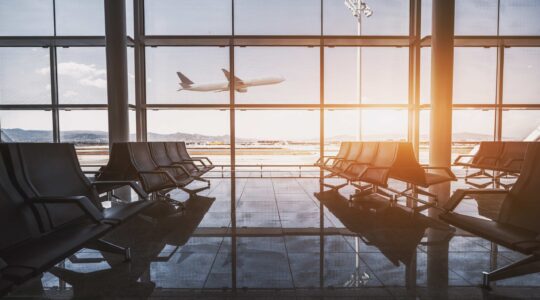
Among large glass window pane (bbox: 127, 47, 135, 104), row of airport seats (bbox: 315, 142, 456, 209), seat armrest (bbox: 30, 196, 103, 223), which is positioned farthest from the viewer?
large glass window pane (bbox: 127, 47, 135, 104)

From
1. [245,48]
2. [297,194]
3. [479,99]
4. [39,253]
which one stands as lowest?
[297,194]

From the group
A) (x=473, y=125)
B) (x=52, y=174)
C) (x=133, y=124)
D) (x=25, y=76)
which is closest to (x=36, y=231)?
(x=52, y=174)

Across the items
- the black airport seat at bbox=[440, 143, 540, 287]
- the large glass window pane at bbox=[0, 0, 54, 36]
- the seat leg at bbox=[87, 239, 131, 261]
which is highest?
the large glass window pane at bbox=[0, 0, 54, 36]

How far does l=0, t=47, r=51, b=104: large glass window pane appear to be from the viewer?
6008 mm

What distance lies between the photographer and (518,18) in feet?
20.2

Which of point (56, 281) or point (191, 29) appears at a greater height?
point (191, 29)

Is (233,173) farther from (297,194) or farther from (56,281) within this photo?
(56,281)

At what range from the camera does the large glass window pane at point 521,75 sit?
624 centimetres

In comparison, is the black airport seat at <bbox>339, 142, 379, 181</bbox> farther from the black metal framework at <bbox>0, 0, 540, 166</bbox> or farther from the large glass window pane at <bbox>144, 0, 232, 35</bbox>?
the large glass window pane at <bbox>144, 0, 232, 35</bbox>

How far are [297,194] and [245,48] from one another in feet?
12.8

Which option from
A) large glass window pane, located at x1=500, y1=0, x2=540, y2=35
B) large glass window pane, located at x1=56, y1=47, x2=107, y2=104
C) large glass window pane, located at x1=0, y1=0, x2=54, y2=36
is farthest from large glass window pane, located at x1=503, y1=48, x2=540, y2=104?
large glass window pane, located at x1=0, y1=0, x2=54, y2=36

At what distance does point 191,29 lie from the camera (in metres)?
6.38

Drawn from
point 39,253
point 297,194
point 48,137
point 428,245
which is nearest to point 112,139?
point 48,137

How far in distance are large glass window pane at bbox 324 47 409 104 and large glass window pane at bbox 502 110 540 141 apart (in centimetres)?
233
